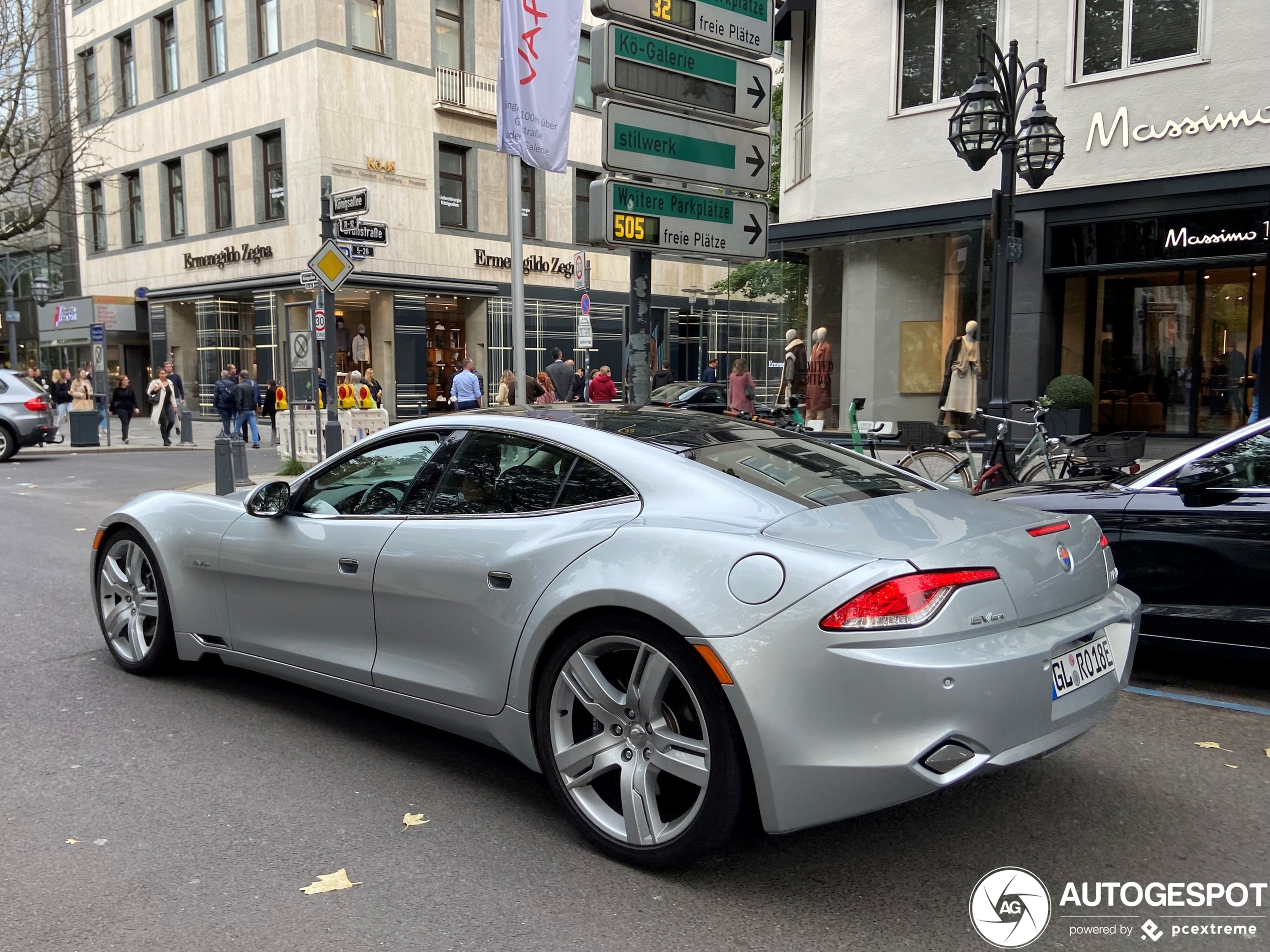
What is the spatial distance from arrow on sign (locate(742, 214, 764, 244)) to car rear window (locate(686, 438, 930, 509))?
3618 mm

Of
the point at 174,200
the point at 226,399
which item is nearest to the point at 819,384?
the point at 226,399

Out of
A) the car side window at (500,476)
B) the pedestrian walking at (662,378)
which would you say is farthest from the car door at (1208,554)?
the pedestrian walking at (662,378)

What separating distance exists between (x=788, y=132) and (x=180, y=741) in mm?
17020

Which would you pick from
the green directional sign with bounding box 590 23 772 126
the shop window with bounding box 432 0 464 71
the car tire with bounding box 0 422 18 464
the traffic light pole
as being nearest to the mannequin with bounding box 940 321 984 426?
the green directional sign with bounding box 590 23 772 126

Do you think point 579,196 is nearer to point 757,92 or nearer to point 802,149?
point 802,149

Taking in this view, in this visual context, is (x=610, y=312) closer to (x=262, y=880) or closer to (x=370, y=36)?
(x=370, y=36)

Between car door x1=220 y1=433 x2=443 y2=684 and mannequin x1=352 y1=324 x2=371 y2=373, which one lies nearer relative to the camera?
car door x1=220 y1=433 x2=443 y2=684

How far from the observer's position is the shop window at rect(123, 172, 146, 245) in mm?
34281

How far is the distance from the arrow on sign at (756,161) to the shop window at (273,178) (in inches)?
944

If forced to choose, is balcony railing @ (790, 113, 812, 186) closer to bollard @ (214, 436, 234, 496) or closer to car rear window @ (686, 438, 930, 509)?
bollard @ (214, 436, 234, 496)

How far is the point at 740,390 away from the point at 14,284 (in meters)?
41.7

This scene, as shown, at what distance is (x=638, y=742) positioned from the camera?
320 centimetres

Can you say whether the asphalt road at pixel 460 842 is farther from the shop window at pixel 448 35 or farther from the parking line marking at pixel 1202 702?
the shop window at pixel 448 35

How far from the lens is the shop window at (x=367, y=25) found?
91.0ft
